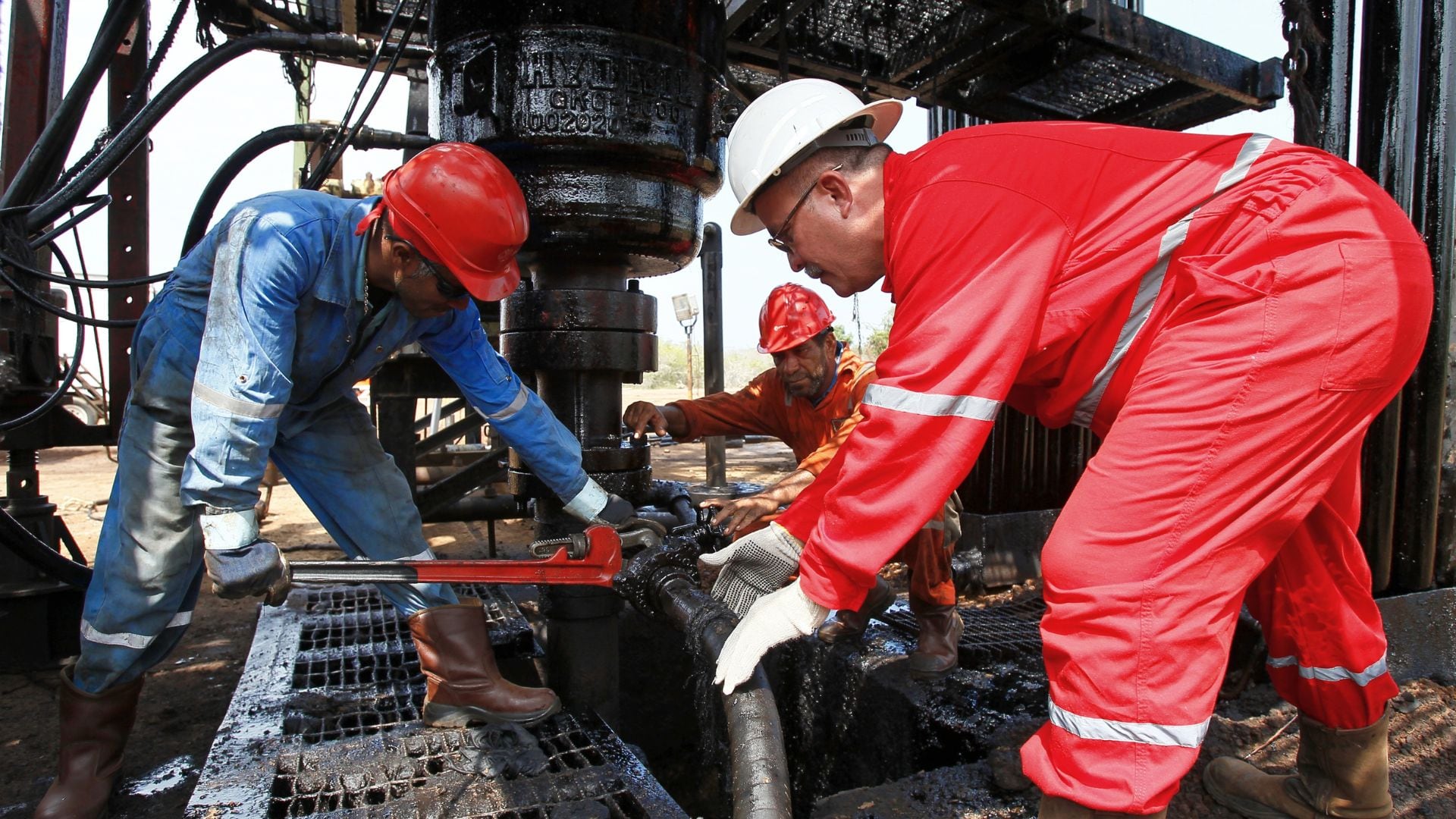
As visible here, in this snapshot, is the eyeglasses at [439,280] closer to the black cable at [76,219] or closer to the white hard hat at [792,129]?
the white hard hat at [792,129]

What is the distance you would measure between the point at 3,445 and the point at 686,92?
3266 millimetres

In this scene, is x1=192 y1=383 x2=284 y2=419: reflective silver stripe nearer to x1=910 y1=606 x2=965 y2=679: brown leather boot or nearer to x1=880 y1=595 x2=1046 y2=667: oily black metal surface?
x1=910 y1=606 x2=965 y2=679: brown leather boot

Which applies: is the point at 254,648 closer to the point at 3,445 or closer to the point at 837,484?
the point at 3,445

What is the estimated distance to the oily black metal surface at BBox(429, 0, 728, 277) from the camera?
2.74 m

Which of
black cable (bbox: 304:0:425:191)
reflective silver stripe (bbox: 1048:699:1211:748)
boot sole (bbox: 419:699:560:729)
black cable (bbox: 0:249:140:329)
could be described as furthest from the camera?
Result: black cable (bbox: 304:0:425:191)

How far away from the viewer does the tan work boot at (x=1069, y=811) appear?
129 centimetres

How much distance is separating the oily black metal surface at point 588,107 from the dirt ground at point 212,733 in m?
2.04

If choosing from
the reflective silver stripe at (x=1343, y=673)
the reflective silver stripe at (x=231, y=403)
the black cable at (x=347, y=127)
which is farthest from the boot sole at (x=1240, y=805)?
the black cable at (x=347, y=127)

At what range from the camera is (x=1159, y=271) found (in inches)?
61.2

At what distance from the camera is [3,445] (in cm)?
350

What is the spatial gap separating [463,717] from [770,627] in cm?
132

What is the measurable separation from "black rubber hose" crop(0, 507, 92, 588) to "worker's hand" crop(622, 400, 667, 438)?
213 centimetres

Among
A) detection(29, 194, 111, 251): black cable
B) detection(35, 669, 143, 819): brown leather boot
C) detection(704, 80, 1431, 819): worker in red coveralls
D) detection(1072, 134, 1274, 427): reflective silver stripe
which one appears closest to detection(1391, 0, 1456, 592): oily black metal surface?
detection(704, 80, 1431, 819): worker in red coveralls

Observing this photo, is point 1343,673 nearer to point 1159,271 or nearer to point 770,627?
point 1159,271
